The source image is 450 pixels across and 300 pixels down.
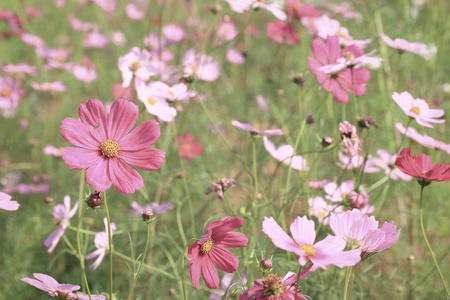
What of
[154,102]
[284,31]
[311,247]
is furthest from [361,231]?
[284,31]

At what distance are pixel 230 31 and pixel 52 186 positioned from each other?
123 centimetres

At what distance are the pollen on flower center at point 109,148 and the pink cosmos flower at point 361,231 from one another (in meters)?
0.34

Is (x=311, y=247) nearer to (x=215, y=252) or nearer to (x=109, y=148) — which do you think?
(x=215, y=252)

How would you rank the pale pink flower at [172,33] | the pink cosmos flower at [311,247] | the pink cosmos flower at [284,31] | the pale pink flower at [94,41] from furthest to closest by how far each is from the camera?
the pale pink flower at [94,41]
the pale pink flower at [172,33]
the pink cosmos flower at [284,31]
the pink cosmos flower at [311,247]

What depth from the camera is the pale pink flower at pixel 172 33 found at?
6.66ft

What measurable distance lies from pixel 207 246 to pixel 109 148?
0.68ft

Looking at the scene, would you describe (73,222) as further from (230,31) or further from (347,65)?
(230,31)

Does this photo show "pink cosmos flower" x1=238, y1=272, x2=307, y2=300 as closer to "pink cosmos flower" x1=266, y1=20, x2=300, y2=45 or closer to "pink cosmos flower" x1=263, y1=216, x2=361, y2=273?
"pink cosmos flower" x1=263, y1=216, x2=361, y2=273

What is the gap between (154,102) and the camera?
40.9 inches

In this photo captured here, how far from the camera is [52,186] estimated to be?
171 cm

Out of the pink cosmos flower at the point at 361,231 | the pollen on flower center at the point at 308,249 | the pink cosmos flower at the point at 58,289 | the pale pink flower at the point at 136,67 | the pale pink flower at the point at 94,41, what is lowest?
the pale pink flower at the point at 94,41

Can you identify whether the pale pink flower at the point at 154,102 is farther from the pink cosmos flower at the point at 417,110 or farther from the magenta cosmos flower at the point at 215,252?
the pink cosmos flower at the point at 417,110

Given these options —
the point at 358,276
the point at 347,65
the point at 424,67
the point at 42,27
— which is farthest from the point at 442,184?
the point at 42,27

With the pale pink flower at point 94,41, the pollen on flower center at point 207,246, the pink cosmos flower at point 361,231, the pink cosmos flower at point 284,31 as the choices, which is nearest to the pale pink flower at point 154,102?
the pollen on flower center at point 207,246
